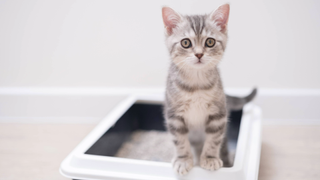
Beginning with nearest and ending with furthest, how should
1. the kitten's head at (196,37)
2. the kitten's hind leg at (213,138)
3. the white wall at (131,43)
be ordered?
the kitten's head at (196,37), the kitten's hind leg at (213,138), the white wall at (131,43)

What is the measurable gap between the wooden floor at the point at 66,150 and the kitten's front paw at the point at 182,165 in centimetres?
42

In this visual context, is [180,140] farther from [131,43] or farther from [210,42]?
[131,43]

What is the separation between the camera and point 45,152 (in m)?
1.61

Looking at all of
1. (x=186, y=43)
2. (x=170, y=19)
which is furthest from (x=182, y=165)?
(x=170, y=19)

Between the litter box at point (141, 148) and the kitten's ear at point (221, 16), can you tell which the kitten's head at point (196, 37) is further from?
the litter box at point (141, 148)

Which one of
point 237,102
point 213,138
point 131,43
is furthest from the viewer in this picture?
point 131,43

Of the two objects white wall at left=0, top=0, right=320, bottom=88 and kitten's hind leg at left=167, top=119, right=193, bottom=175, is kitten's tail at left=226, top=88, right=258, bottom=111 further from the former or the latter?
kitten's hind leg at left=167, top=119, right=193, bottom=175

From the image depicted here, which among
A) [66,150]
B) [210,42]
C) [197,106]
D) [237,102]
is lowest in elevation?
[66,150]

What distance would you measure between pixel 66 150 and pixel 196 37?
1.07 m

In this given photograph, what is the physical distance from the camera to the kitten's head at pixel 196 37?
3.33 ft

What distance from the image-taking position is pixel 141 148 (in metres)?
1.59

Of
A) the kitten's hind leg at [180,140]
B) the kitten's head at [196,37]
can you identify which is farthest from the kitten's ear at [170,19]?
the kitten's hind leg at [180,140]

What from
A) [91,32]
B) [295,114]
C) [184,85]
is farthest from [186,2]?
[295,114]

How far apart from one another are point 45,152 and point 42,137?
9.0 inches
